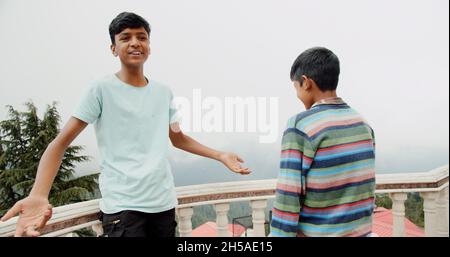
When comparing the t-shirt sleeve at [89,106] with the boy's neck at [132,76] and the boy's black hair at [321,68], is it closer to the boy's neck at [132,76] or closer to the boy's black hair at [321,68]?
the boy's neck at [132,76]

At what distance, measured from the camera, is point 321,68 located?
0.87m

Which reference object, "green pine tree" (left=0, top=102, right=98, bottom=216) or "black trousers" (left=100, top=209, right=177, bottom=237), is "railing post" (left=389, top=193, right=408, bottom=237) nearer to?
"black trousers" (left=100, top=209, right=177, bottom=237)

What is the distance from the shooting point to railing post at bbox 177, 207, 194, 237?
1.47 metres

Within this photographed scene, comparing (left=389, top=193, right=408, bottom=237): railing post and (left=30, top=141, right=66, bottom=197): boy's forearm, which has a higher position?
(left=30, top=141, right=66, bottom=197): boy's forearm

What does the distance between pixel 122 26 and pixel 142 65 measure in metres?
0.13

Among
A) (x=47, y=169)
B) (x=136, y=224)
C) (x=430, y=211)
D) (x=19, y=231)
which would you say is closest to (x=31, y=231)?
(x=19, y=231)

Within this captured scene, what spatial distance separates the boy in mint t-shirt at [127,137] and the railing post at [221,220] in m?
0.52

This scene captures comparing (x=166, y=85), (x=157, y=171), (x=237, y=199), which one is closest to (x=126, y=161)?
(x=157, y=171)

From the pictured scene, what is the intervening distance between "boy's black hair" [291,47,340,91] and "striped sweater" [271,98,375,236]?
0.19ft

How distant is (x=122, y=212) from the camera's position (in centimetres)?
99

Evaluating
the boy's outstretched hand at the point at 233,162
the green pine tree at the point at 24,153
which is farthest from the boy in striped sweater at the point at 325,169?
the green pine tree at the point at 24,153

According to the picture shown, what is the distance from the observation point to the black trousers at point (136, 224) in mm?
987

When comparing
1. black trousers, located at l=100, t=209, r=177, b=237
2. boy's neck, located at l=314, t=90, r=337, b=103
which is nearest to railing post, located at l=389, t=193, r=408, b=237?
boy's neck, located at l=314, t=90, r=337, b=103
